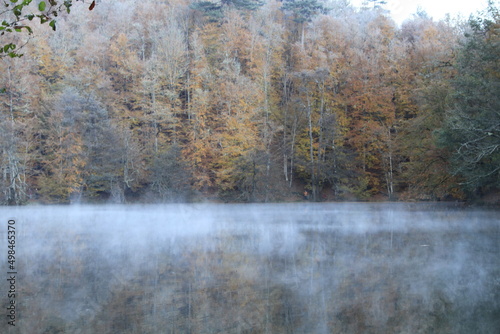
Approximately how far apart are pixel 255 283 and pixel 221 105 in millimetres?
32259

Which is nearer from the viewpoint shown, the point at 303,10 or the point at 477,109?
the point at 477,109

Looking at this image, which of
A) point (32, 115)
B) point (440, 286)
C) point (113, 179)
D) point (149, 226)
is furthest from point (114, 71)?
point (440, 286)

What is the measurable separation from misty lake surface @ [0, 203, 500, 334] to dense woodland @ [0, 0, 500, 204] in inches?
673

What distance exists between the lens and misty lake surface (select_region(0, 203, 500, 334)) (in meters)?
5.50

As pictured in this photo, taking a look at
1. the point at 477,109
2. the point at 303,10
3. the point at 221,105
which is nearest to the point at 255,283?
the point at 477,109

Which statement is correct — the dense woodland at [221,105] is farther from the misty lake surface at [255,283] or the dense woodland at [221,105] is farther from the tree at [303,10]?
the misty lake surface at [255,283]

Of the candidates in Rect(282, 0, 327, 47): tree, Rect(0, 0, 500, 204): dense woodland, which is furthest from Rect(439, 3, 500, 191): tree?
Rect(282, 0, 327, 47): tree

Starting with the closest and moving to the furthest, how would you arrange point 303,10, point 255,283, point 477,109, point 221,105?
point 255,283 → point 477,109 → point 221,105 → point 303,10

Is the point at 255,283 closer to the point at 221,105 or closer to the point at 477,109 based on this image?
the point at 477,109

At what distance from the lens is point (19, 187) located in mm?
30656

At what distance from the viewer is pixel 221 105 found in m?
38.9

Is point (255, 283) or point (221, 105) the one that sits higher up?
point (221, 105)

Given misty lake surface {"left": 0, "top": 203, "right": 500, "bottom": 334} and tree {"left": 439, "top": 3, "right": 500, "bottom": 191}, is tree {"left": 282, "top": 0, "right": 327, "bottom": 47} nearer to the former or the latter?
tree {"left": 439, "top": 3, "right": 500, "bottom": 191}

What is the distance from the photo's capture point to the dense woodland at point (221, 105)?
32.0 metres
